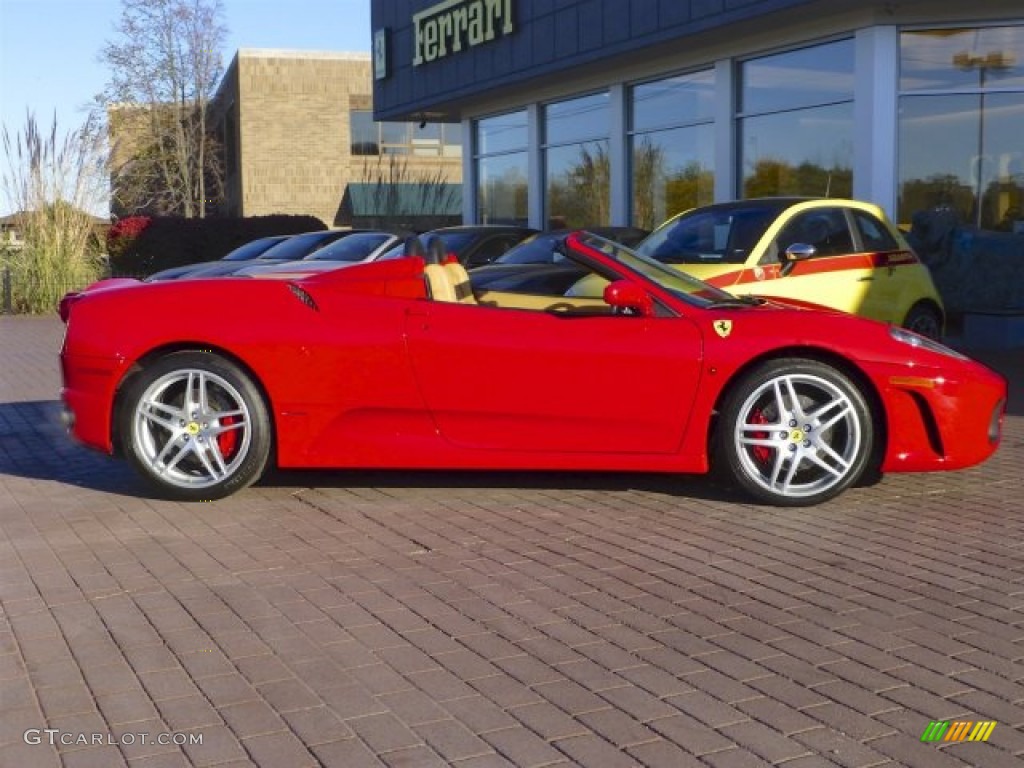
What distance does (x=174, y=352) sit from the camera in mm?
6246

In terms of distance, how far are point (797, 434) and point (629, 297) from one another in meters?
1.03

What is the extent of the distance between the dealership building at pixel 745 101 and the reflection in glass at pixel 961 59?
2 centimetres

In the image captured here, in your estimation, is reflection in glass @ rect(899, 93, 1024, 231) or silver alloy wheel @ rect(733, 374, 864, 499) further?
reflection in glass @ rect(899, 93, 1024, 231)

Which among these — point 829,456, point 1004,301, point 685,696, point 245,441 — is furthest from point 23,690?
point 1004,301

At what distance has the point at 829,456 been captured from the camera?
6.05 m

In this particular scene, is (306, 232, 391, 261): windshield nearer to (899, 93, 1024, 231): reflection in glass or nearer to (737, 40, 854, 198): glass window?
(737, 40, 854, 198): glass window

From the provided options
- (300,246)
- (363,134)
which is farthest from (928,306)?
(363,134)

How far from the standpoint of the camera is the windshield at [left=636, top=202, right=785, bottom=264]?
1011 cm

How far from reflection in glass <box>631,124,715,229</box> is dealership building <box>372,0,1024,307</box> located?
0.03 meters

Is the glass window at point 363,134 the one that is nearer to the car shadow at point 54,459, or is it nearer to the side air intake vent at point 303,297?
the car shadow at point 54,459

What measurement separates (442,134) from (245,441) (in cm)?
3698

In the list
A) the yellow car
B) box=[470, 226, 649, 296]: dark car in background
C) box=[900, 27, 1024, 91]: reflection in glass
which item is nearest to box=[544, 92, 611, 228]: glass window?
box=[900, 27, 1024, 91]: reflection in glass

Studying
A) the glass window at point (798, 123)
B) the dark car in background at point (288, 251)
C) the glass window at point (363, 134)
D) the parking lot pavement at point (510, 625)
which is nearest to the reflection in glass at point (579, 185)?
the glass window at point (798, 123)

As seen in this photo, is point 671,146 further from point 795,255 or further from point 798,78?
point 795,255
